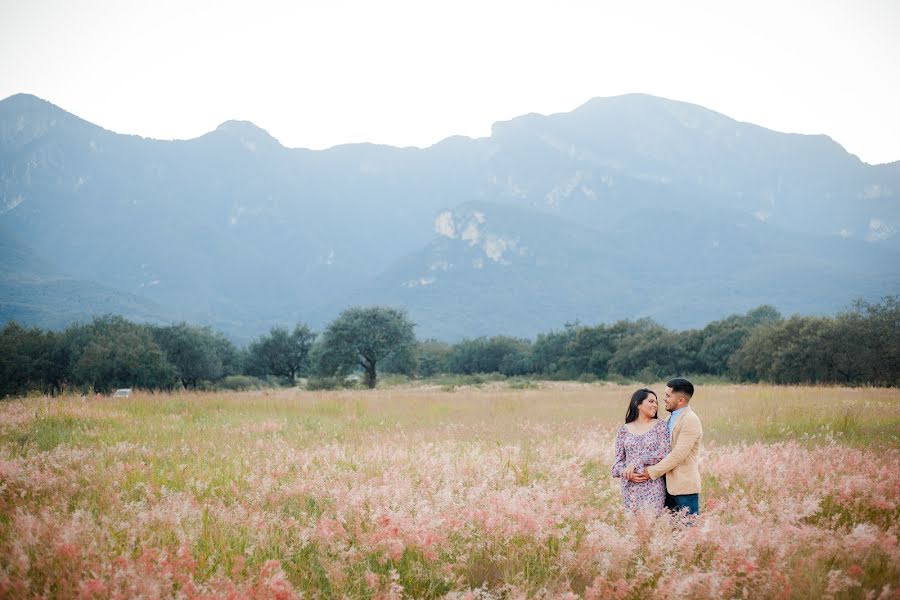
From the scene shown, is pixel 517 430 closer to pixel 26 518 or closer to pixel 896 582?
pixel 896 582

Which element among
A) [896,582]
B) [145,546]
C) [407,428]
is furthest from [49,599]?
[407,428]

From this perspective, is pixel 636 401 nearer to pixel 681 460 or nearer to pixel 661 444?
pixel 661 444

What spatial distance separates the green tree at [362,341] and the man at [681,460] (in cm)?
5115

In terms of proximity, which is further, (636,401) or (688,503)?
(636,401)

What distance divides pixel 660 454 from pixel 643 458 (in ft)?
0.64

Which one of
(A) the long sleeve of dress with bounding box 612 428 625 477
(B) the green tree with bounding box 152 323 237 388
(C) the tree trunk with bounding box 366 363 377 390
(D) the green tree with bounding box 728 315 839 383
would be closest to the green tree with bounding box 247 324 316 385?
(B) the green tree with bounding box 152 323 237 388

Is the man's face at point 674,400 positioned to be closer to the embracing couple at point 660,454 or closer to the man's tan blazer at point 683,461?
the embracing couple at point 660,454

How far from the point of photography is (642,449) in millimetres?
6262

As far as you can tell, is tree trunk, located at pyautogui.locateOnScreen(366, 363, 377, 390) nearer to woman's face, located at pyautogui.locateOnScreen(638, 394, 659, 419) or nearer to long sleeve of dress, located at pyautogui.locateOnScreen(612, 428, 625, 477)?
long sleeve of dress, located at pyautogui.locateOnScreen(612, 428, 625, 477)

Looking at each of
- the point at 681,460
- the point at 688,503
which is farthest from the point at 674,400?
the point at 688,503

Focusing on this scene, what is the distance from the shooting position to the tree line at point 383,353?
4925 centimetres

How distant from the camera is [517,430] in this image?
14.2m

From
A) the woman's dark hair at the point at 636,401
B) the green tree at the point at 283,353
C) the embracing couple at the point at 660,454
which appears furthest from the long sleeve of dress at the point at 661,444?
the green tree at the point at 283,353

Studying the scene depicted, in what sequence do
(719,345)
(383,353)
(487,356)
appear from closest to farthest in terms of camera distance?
(383,353), (719,345), (487,356)
